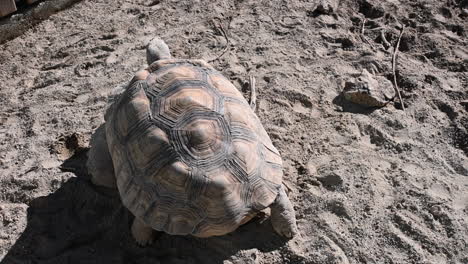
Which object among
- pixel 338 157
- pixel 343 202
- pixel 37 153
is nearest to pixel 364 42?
pixel 338 157

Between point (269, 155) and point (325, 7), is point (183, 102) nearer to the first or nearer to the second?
point (269, 155)

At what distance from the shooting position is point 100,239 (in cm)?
306

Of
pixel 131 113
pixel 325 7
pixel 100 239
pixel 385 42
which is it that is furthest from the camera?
pixel 325 7

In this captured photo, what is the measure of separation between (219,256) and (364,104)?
1722 mm

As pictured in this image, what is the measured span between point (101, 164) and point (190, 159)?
0.86 meters

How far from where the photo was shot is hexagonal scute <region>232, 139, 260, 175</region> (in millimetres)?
2721

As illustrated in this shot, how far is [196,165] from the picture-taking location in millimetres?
2633

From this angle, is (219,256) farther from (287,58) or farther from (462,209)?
(287,58)

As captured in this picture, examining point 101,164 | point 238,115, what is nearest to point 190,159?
point 238,115

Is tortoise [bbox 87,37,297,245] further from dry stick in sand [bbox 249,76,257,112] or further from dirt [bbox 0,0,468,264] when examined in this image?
dry stick in sand [bbox 249,76,257,112]

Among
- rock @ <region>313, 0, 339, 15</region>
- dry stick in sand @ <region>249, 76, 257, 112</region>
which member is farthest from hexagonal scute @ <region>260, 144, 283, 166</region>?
rock @ <region>313, 0, 339, 15</region>

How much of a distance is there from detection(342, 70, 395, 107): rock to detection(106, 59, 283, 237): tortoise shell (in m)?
1.20

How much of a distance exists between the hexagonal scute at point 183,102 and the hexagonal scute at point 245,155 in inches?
10.3

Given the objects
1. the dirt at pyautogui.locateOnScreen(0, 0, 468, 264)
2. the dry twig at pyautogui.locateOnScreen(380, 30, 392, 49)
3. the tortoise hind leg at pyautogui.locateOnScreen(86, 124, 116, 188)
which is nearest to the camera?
the dirt at pyautogui.locateOnScreen(0, 0, 468, 264)
